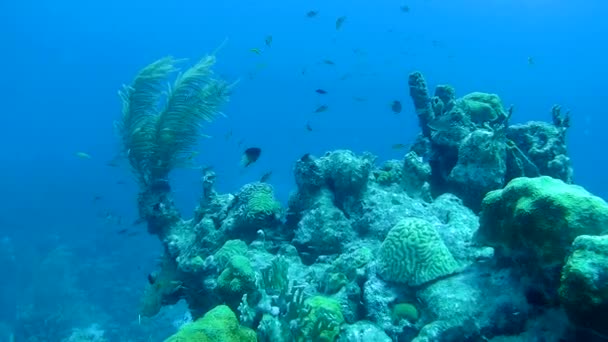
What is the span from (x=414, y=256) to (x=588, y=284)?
2219 millimetres

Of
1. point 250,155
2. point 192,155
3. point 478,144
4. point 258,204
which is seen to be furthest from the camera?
point 192,155

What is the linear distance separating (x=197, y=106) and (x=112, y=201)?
33.4 metres

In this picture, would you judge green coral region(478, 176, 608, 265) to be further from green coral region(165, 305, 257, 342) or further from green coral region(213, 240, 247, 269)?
green coral region(213, 240, 247, 269)

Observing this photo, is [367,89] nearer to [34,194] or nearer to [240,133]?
[240,133]

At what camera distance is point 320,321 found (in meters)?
5.09

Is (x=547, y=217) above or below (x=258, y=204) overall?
below

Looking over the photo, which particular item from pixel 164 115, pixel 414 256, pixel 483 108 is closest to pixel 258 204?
pixel 164 115

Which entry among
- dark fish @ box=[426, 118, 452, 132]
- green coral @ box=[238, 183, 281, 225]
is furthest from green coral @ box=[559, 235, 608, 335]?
dark fish @ box=[426, 118, 452, 132]

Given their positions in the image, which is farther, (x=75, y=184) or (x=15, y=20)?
(x=15, y=20)

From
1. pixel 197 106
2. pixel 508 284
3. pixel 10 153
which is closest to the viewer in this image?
pixel 508 284

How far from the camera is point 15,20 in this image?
163 m

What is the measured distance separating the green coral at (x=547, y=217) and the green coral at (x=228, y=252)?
394 centimetres

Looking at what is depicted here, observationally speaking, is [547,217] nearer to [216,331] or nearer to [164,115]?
[216,331]

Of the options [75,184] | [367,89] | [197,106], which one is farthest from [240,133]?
[197,106]
